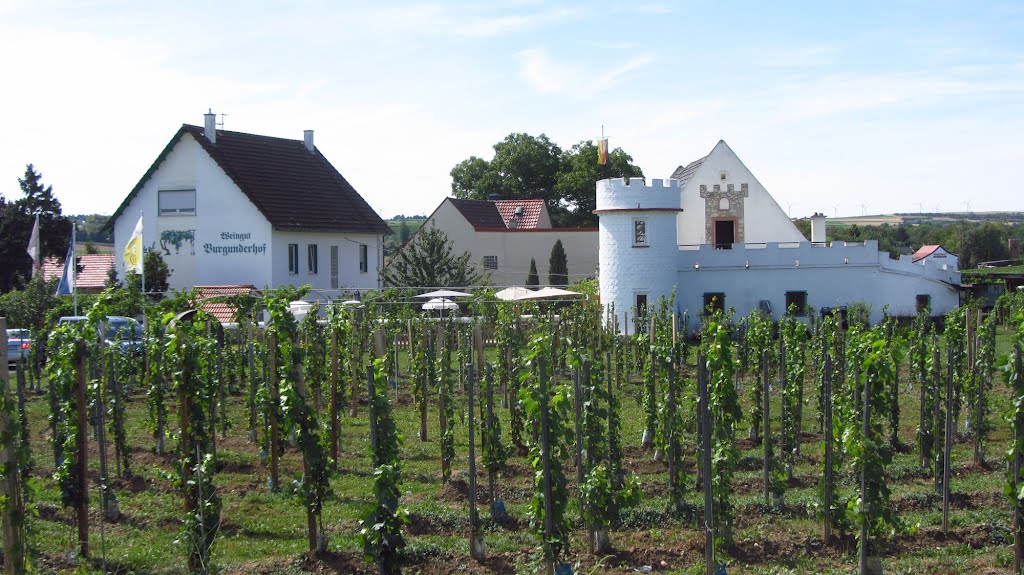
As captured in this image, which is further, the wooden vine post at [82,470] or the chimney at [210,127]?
the chimney at [210,127]

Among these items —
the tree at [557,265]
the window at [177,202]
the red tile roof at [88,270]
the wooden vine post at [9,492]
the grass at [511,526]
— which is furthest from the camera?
the tree at [557,265]

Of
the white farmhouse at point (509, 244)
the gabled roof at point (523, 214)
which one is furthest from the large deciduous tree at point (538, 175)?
the white farmhouse at point (509, 244)

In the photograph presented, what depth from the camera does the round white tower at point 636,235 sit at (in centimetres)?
3284

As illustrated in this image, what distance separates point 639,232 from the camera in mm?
33062

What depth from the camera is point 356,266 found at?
4262 centimetres

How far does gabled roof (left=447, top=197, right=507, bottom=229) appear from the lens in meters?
52.6

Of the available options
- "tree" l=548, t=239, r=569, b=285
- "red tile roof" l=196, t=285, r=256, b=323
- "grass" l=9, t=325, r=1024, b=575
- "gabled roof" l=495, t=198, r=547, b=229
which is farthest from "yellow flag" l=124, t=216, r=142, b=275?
"gabled roof" l=495, t=198, r=547, b=229

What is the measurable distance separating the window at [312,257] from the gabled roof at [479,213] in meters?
13.1

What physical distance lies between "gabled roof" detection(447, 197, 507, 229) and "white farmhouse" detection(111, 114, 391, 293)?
Result: 1160 cm

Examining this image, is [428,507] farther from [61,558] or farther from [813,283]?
[813,283]

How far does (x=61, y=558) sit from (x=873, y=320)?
3082 centimetres

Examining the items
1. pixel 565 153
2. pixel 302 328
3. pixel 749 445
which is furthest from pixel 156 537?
pixel 565 153

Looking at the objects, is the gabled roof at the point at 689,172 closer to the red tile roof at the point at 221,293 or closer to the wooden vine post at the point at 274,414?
the red tile roof at the point at 221,293

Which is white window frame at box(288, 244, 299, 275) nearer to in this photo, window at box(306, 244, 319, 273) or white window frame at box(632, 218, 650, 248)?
window at box(306, 244, 319, 273)
